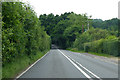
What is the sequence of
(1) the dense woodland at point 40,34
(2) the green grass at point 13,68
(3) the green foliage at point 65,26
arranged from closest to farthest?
(2) the green grass at point 13,68 < (1) the dense woodland at point 40,34 < (3) the green foliage at point 65,26

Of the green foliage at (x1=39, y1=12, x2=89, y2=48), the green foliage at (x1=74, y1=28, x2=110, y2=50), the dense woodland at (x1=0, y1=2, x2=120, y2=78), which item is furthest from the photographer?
the green foliage at (x1=39, y1=12, x2=89, y2=48)

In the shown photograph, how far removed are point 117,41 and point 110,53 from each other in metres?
3.97

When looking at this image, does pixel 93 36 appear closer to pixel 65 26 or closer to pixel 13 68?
pixel 13 68

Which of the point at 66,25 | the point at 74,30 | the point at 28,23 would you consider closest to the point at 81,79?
the point at 28,23

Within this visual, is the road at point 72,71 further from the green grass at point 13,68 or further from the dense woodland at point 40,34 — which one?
the dense woodland at point 40,34

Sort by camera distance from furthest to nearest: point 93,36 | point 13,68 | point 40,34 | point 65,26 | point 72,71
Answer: point 65,26, point 93,36, point 40,34, point 72,71, point 13,68

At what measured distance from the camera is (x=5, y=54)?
10148 mm

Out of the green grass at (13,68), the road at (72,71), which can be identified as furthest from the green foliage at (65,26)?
the green grass at (13,68)

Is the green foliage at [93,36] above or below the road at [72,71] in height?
above

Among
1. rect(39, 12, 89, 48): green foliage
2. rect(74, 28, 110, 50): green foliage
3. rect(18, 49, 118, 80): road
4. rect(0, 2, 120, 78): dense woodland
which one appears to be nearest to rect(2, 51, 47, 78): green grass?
rect(0, 2, 120, 78): dense woodland

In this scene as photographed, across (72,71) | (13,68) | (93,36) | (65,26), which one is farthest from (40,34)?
(65,26)

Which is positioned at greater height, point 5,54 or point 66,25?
point 66,25

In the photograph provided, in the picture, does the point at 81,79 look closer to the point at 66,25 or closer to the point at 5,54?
the point at 5,54

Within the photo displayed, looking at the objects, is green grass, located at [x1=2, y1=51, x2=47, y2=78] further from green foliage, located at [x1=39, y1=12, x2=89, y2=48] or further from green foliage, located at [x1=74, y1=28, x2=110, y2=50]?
green foliage, located at [x1=39, y1=12, x2=89, y2=48]
